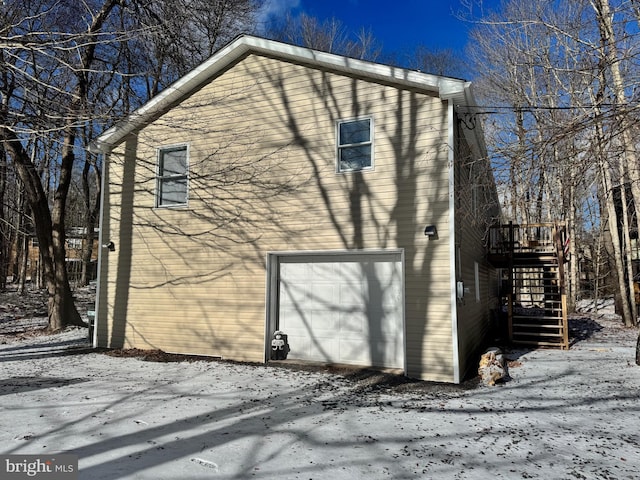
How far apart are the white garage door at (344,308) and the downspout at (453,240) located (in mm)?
961

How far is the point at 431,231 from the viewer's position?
6.91 metres

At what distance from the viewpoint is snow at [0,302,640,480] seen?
3.68 m

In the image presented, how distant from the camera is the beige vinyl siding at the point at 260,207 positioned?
7125mm

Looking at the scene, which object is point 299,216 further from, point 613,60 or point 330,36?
point 330,36

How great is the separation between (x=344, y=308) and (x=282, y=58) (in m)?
4.97

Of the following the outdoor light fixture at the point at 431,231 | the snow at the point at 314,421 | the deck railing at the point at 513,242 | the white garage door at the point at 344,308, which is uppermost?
the deck railing at the point at 513,242

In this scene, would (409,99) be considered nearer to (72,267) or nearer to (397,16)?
(397,16)

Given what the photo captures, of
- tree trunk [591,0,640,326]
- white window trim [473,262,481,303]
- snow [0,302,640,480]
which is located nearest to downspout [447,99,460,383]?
snow [0,302,640,480]

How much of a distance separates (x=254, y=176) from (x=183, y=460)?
5.80 m

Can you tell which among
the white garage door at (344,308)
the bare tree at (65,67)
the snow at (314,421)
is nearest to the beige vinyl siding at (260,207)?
the white garage door at (344,308)

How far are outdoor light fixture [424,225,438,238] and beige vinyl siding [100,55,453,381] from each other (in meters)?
0.10

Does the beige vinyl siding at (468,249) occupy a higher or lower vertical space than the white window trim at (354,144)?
lower

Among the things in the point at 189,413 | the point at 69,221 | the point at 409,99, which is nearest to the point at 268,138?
the point at 409,99

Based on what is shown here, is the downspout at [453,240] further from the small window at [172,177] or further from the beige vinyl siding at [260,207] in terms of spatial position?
the small window at [172,177]
